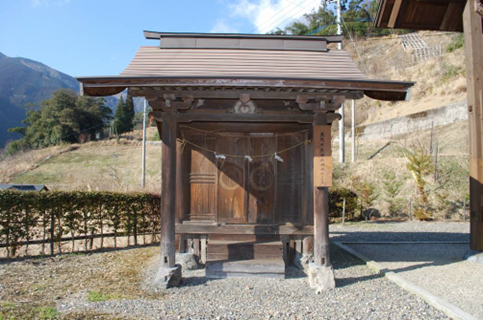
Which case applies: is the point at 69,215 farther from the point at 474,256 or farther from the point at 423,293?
the point at 474,256

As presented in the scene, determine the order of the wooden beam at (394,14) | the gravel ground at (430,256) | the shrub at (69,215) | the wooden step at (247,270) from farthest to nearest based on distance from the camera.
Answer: the wooden beam at (394,14)
the shrub at (69,215)
the wooden step at (247,270)
the gravel ground at (430,256)

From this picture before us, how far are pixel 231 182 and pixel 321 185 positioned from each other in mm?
2321

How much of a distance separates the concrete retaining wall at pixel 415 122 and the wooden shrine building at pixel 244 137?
1781cm

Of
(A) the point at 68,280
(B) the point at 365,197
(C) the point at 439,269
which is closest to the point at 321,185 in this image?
(C) the point at 439,269

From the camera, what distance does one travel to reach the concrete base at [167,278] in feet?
19.6

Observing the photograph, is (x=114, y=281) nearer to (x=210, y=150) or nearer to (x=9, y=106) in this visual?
(x=210, y=150)

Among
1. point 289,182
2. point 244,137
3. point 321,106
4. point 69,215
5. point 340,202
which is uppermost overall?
point 321,106

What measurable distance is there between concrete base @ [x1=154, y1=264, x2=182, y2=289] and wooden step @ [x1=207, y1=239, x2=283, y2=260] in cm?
122

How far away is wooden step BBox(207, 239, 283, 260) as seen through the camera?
714cm

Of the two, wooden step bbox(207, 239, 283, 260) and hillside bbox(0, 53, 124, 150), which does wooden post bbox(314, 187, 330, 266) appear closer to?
wooden step bbox(207, 239, 283, 260)

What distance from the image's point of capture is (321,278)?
6.03 m

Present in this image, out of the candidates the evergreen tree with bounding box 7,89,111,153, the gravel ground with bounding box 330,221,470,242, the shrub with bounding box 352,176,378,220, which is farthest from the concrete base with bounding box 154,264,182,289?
the evergreen tree with bounding box 7,89,111,153

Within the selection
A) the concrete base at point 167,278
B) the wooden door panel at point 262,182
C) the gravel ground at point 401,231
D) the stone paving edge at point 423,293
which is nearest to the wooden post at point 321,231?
the stone paving edge at point 423,293

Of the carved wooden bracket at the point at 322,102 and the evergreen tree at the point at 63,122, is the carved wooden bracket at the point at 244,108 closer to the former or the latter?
the carved wooden bracket at the point at 322,102
